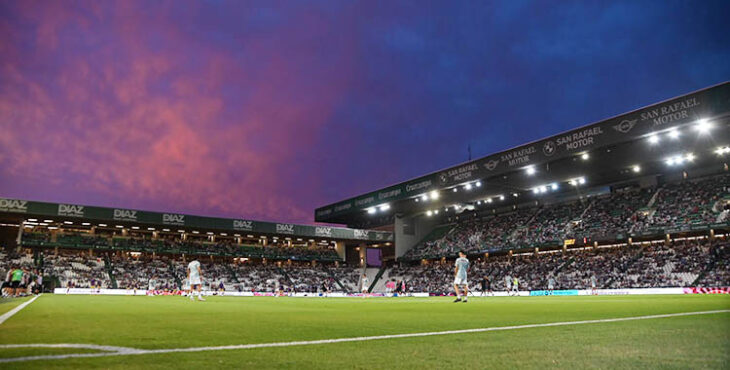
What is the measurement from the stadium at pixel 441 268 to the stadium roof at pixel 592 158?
15 centimetres

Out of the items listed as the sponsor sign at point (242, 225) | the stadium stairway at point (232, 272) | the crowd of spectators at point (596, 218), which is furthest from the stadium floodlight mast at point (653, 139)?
the stadium stairway at point (232, 272)

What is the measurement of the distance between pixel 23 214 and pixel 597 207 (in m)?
54.0

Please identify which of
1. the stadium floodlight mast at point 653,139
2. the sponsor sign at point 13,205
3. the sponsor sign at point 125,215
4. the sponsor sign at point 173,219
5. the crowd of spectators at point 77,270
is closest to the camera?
the stadium floodlight mast at point 653,139

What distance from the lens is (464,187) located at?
46.4 meters

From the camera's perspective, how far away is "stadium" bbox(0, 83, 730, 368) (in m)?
3.97

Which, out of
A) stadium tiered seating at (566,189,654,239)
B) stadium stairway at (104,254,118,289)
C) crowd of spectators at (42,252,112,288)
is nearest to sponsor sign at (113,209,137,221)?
stadium stairway at (104,254,118,289)

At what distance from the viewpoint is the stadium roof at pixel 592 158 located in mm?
28672

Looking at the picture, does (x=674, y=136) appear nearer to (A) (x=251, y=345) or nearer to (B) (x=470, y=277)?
(B) (x=470, y=277)

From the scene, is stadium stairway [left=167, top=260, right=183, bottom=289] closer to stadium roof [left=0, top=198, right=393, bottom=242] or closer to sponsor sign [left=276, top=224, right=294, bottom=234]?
stadium roof [left=0, top=198, right=393, bottom=242]

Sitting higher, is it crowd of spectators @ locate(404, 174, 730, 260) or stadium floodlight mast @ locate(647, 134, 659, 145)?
stadium floodlight mast @ locate(647, 134, 659, 145)

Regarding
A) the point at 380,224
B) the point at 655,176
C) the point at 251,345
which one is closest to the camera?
the point at 251,345

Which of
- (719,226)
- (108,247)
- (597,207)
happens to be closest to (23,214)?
(108,247)

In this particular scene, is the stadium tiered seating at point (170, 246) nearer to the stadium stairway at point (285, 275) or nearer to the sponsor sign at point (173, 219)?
the stadium stairway at point (285, 275)

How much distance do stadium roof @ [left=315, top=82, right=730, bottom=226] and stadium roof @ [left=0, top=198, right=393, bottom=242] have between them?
611 cm
